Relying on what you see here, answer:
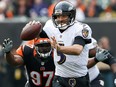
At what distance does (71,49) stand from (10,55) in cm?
89

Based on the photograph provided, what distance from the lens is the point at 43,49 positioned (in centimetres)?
757

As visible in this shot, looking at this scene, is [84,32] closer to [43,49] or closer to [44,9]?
[43,49]

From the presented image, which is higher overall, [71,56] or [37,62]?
[71,56]

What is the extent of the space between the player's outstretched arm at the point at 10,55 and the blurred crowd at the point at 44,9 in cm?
543

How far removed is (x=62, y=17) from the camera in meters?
7.07

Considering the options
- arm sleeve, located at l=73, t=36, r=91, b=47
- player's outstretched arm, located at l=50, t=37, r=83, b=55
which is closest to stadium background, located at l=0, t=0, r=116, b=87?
arm sleeve, located at l=73, t=36, r=91, b=47

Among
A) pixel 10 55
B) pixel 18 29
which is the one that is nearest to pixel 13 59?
pixel 10 55

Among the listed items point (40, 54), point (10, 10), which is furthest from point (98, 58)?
point (10, 10)

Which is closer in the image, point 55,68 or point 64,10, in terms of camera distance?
point 64,10

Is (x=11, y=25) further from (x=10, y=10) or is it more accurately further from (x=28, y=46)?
(x=28, y=46)

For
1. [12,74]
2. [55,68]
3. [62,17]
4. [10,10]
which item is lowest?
[12,74]

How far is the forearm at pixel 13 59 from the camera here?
7.28 meters

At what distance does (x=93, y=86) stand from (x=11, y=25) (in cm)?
517

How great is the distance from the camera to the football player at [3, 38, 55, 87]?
7.61 metres
